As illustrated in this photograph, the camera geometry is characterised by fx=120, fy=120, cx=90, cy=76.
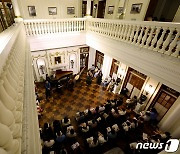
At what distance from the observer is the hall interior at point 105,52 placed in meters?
3.96

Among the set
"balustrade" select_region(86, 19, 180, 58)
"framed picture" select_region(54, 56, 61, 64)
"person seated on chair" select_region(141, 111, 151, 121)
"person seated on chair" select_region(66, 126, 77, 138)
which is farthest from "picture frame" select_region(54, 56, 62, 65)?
"person seated on chair" select_region(141, 111, 151, 121)

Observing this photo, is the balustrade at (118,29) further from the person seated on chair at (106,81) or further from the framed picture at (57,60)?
the person seated on chair at (106,81)

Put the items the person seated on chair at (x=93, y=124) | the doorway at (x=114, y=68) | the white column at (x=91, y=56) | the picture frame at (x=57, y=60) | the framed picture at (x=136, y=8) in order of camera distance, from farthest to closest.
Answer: the white column at (x=91, y=56) → the picture frame at (x=57, y=60) → the doorway at (x=114, y=68) → the framed picture at (x=136, y=8) → the person seated on chair at (x=93, y=124)

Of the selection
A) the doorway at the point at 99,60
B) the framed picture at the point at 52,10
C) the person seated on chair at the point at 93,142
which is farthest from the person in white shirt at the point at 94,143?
the framed picture at the point at 52,10

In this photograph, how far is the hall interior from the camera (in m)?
3.96

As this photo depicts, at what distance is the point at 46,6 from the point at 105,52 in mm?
6442

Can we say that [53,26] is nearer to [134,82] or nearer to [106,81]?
[106,81]

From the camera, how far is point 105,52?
6609mm

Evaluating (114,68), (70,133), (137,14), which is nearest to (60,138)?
(70,133)

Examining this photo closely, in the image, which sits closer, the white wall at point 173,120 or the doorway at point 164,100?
the white wall at point 173,120

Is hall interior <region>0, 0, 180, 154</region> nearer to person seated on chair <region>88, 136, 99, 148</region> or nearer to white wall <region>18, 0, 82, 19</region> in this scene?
white wall <region>18, 0, 82, 19</region>

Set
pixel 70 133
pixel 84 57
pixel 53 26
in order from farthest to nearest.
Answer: pixel 84 57 < pixel 53 26 < pixel 70 133

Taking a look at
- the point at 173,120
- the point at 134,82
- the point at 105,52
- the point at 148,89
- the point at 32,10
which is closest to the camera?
the point at 173,120

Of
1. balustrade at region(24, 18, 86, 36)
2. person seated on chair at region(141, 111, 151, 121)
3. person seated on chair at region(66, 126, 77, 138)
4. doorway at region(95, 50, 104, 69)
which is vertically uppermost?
balustrade at region(24, 18, 86, 36)
